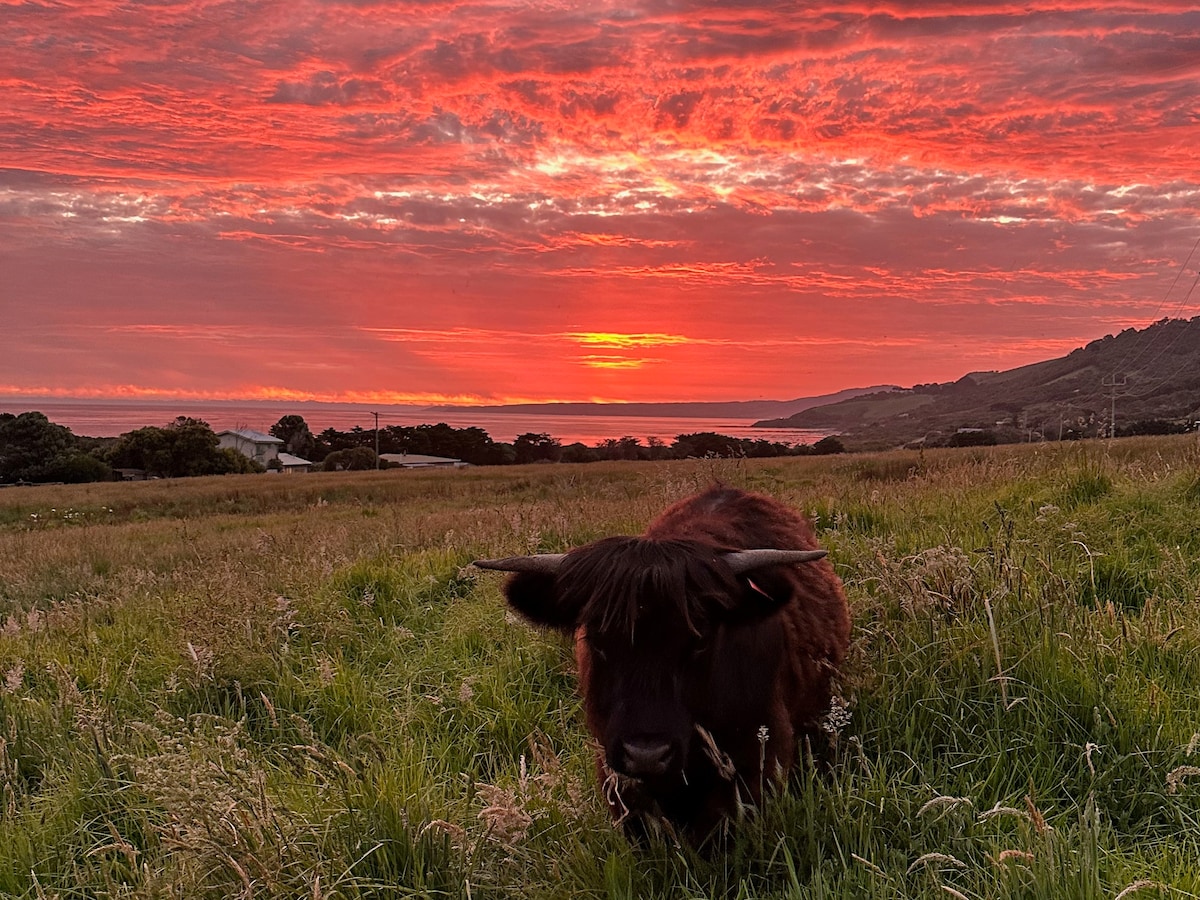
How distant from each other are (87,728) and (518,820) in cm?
301

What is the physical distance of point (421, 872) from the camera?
337cm

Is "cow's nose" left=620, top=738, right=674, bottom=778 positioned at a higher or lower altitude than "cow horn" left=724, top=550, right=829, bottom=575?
lower

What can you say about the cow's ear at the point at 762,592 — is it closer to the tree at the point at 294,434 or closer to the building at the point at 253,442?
the building at the point at 253,442

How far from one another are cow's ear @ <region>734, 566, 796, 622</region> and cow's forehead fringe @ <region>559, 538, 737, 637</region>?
11 centimetres

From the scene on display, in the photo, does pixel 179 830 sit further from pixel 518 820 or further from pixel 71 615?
pixel 71 615

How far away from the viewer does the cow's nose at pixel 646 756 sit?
3.18m

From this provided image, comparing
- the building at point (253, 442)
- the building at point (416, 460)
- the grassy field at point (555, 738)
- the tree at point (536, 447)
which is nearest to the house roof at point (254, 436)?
→ the building at point (253, 442)

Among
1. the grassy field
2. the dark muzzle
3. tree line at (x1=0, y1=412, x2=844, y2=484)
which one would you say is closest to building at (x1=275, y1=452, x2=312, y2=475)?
tree line at (x1=0, y1=412, x2=844, y2=484)

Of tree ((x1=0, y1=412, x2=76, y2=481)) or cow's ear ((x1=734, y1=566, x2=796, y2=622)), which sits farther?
tree ((x1=0, y1=412, x2=76, y2=481))

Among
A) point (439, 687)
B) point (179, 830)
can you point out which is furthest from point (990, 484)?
point (179, 830)

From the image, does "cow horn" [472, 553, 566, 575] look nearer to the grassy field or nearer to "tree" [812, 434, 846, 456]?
the grassy field

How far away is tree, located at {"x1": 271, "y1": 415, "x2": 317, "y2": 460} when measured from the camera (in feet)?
424

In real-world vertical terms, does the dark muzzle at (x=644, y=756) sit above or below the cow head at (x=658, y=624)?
below

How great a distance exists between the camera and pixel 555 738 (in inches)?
201
